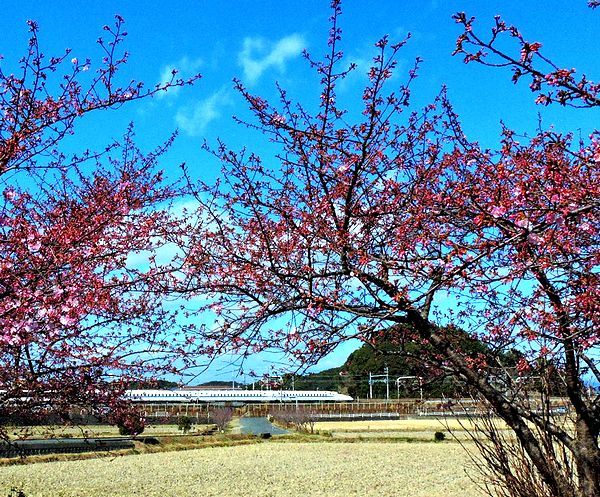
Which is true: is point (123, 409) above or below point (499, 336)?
below

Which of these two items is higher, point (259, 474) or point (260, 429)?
point (259, 474)

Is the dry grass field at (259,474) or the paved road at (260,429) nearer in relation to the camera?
the dry grass field at (259,474)

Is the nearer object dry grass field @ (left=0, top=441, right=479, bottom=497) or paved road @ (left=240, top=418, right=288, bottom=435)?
dry grass field @ (left=0, top=441, right=479, bottom=497)

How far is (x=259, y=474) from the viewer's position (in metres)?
19.3

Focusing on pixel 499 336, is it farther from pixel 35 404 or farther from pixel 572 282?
pixel 35 404

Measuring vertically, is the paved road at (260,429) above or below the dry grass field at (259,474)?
below

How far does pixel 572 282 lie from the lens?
397 cm

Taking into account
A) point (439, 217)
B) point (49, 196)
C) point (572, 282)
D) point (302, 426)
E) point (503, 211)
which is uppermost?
point (49, 196)

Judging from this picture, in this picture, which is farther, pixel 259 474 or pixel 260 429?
pixel 260 429

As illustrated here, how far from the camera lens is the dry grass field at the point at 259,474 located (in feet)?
50.5

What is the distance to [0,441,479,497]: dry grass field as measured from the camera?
606 inches

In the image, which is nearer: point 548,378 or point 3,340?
point 3,340

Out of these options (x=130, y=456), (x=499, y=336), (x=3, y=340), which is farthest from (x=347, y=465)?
(x=3, y=340)

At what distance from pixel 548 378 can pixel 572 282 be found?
124cm
